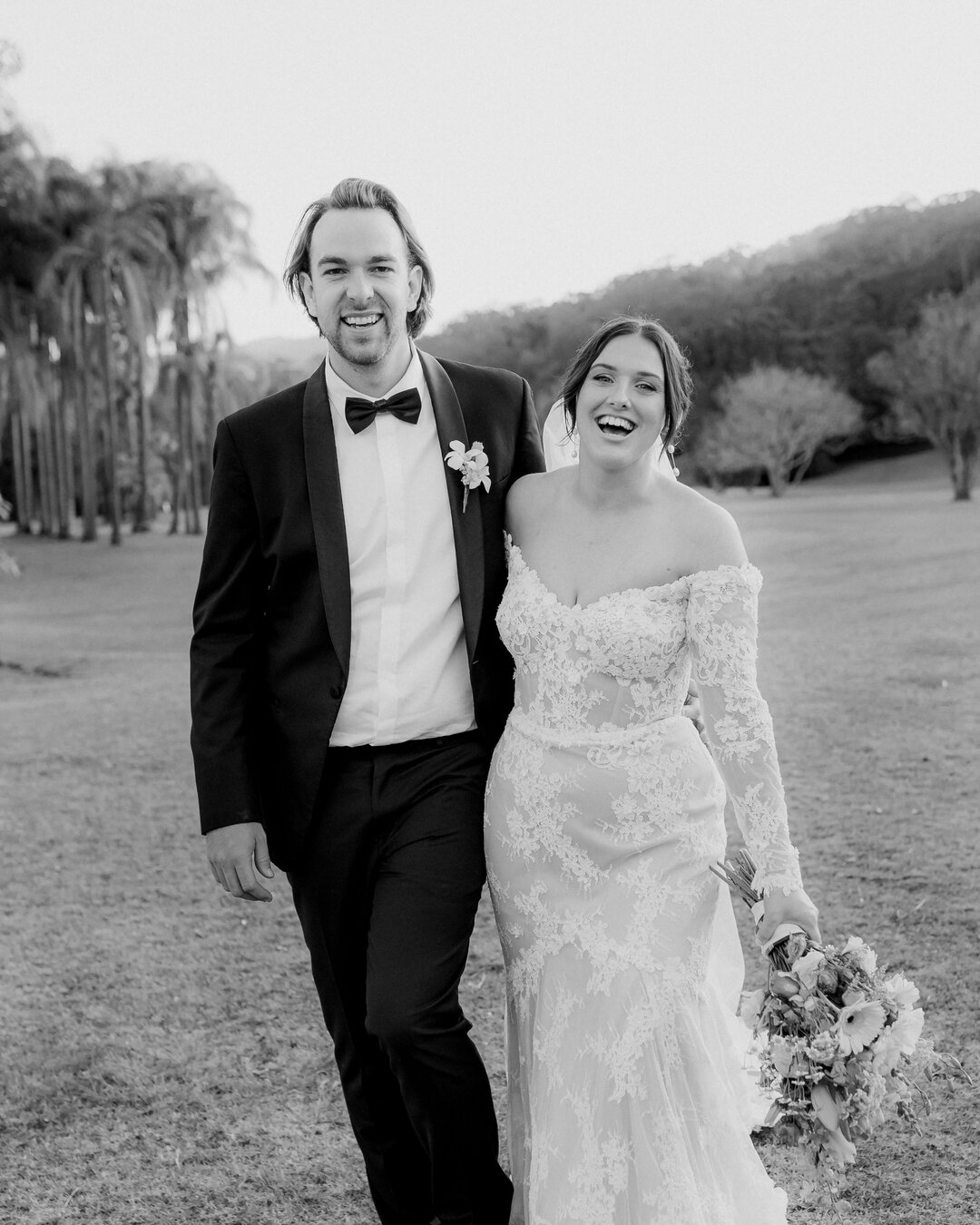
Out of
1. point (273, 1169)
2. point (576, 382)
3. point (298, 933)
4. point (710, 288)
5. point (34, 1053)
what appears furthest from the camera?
point (710, 288)

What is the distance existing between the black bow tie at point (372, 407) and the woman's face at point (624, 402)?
0.45m

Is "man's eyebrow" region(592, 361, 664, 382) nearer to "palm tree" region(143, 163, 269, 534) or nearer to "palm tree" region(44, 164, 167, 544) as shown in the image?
"palm tree" region(44, 164, 167, 544)

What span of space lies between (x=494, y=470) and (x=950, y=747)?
19.6 ft

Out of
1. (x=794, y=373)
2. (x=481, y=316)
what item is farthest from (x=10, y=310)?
(x=481, y=316)

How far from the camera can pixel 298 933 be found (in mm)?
5438

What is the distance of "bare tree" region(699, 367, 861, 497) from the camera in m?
52.4

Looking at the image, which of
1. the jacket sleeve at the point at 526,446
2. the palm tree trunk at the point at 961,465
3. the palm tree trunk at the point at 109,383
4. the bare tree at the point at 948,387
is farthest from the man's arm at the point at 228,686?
Result: the palm tree trunk at the point at 961,465

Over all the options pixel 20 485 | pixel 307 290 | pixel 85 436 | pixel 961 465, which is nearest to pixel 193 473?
pixel 20 485

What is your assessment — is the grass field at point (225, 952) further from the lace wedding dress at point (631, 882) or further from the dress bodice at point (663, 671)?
the dress bodice at point (663, 671)

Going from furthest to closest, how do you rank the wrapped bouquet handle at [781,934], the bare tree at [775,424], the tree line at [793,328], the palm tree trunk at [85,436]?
the tree line at [793,328] → the bare tree at [775,424] → the palm tree trunk at [85,436] → the wrapped bouquet handle at [781,934]

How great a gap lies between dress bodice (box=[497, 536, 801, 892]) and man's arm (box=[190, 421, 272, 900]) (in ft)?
2.25

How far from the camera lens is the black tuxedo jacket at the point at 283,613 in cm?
298

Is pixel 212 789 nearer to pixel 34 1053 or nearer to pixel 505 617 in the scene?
pixel 505 617

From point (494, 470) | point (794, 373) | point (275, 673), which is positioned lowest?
Result: point (275, 673)
